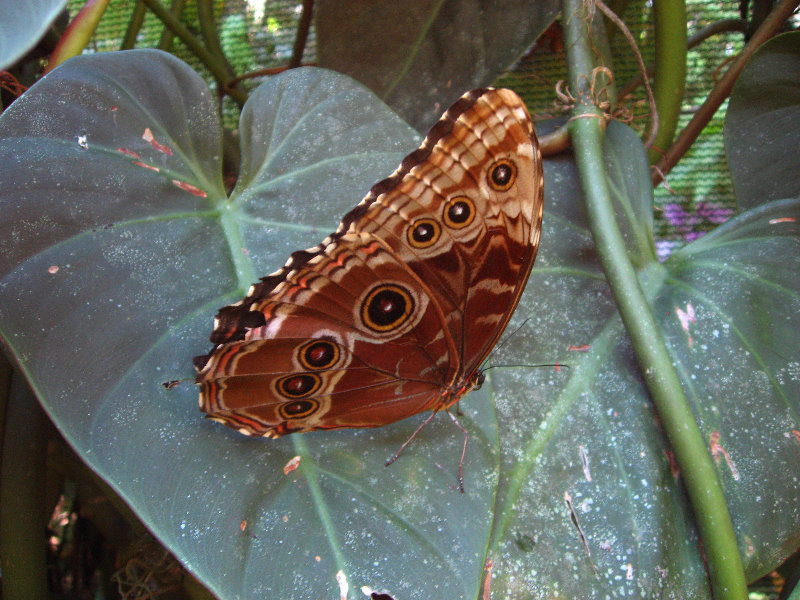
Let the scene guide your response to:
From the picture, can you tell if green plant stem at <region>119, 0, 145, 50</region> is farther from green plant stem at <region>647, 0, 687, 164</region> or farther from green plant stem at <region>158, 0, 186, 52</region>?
green plant stem at <region>647, 0, 687, 164</region>

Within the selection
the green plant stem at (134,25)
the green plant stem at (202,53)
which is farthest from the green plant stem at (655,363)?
the green plant stem at (134,25)

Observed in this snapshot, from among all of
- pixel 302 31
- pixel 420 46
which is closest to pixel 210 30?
pixel 302 31

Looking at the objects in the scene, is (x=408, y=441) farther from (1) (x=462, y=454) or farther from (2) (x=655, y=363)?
(2) (x=655, y=363)

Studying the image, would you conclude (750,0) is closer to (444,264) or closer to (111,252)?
(444,264)

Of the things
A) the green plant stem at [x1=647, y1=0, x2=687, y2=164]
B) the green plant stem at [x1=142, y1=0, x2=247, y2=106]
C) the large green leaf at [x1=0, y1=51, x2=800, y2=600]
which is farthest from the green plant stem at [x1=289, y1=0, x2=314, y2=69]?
the green plant stem at [x1=647, y1=0, x2=687, y2=164]

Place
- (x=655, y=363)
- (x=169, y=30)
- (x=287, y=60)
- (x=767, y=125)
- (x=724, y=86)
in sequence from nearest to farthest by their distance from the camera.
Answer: (x=655, y=363), (x=767, y=125), (x=724, y=86), (x=169, y=30), (x=287, y=60)

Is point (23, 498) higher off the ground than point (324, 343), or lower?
lower

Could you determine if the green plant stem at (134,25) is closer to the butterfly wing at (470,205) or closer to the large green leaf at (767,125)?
the butterfly wing at (470,205)
